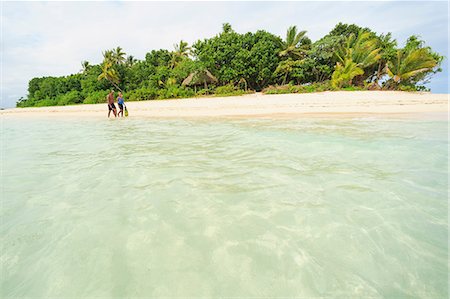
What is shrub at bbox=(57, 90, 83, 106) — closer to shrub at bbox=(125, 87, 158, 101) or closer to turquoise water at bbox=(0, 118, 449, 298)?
shrub at bbox=(125, 87, 158, 101)

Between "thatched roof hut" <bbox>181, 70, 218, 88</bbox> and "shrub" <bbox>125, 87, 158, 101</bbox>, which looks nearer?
"shrub" <bbox>125, 87, 158, 101</bbox>

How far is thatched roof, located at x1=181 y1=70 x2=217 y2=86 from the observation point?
28959mm

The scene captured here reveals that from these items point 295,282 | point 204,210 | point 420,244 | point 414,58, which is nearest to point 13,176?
point 204,210

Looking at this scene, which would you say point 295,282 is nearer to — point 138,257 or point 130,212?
point 138,257

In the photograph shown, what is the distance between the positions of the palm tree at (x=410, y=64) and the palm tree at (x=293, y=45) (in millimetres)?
9746

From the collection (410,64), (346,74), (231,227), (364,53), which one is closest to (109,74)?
(346,74)

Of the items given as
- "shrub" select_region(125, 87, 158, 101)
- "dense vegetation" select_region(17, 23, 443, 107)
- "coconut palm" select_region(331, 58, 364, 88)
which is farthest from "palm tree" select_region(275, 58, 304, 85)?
"shrub" select_region(125, 87, 158, 101)

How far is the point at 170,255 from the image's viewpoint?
2.08m

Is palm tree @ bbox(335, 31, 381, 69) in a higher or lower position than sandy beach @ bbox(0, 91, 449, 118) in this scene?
higher

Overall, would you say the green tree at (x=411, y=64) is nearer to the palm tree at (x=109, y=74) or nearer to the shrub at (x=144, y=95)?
the shrub at (x=144, y=95)

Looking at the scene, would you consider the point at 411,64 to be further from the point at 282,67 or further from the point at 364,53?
the point at 282,67

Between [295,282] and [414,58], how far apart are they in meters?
24.8

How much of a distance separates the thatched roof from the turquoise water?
26.0m

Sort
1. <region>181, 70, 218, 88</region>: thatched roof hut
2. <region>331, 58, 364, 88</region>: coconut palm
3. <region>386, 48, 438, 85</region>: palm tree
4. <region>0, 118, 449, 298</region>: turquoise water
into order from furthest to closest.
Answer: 1. <region>181, 70, 218, 88</region>: thatched roof hut
2. <region>331, 58, 364, 88</region>: coconut palm
3. <region>386, 48, 438, 85</region>: palm tree
4. <region>0, 118, 449, 298</region>: turquoise water
